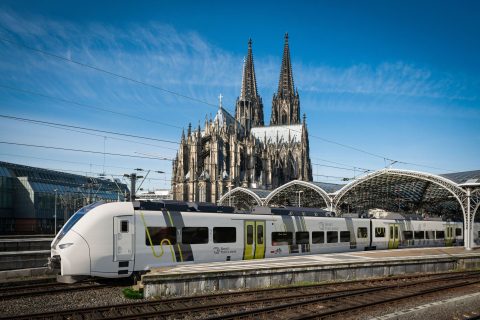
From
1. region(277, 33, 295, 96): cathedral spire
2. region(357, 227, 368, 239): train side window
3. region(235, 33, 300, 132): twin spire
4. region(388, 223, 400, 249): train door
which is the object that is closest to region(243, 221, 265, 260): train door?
region(357, 227, 368, 239): train side window

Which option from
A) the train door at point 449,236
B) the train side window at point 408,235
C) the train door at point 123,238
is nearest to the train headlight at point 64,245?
the train door at point 123,238

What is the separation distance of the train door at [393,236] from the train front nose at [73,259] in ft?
78.8

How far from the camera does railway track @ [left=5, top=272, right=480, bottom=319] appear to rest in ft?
42.4

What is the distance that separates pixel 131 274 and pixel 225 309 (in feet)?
16.9

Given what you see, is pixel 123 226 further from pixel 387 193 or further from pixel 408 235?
pixel 387 193

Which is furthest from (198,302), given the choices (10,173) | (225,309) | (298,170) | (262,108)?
(262,108)

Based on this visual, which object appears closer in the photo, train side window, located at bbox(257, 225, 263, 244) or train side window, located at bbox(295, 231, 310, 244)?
train side window, located at bbox(257, 225, 263, 244)

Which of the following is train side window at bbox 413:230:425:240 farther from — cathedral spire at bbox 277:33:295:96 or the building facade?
cathedral spire at bbox 277:33:295:96

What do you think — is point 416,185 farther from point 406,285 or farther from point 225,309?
point 225,309

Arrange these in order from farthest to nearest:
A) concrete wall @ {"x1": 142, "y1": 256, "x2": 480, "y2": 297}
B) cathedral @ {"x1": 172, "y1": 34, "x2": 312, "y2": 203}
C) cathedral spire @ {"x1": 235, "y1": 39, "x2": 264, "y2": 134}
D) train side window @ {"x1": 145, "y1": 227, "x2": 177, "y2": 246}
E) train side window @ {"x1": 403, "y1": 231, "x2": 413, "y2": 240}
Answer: cathedral spire @ {"x1": 235, "y1": 39, "x2": 264, "y2": 134} → cathedral @ {"x1": 172, "y1": 34, "x2": 312, "y2": 203} → train side window @ {"x1": 403, "y1": 231, "x2": 413, "y2": 240} → train side window @ {"x1": 145, "y1": 227, "x2": 177, "y2": 246} → concrete wall @ {"x1": 142, "y1": 256, "x2": 480, "y2": 297}

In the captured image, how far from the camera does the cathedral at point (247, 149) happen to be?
89500 millimetres

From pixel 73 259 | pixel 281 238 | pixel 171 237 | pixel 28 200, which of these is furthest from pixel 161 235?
pixel 28 200

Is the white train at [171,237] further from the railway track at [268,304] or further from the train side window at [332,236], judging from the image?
the railway track at [268,304]

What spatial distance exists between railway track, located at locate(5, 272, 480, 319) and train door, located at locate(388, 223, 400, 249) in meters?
13.5
